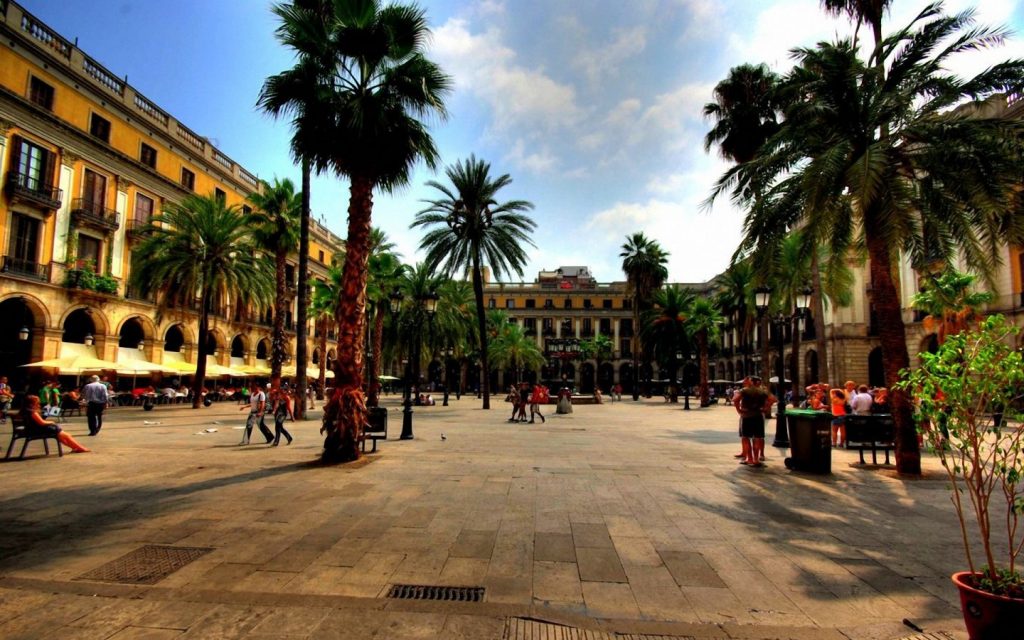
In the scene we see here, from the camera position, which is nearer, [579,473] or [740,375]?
[579,473]

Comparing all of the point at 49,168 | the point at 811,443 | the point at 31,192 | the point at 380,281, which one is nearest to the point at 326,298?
the point at 380,281

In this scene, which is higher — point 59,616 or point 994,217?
point 994,217

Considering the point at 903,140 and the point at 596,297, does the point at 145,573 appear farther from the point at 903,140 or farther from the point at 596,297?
the point at 596,297

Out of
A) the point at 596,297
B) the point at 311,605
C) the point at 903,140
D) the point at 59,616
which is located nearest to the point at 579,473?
the point at 311,605

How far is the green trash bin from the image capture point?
9.28 meters

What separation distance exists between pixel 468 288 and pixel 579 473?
3649 centimetres

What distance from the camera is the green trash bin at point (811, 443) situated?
30.5 feet

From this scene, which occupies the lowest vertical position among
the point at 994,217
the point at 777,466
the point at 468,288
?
the point at 777,466

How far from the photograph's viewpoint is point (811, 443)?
9.34m

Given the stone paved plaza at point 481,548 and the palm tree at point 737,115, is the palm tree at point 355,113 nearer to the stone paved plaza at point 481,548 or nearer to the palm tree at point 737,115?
the stone paved plaza at point 481,548

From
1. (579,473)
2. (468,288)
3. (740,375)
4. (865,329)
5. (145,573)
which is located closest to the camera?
(145,573)

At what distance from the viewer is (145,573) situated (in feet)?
14.5

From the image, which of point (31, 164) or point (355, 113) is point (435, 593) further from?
point (31, 164)

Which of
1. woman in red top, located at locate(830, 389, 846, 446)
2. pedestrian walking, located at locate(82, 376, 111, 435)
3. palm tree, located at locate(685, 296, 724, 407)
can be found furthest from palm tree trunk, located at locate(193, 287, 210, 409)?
palm tree, located at locate(685, 296, 724, 407)
